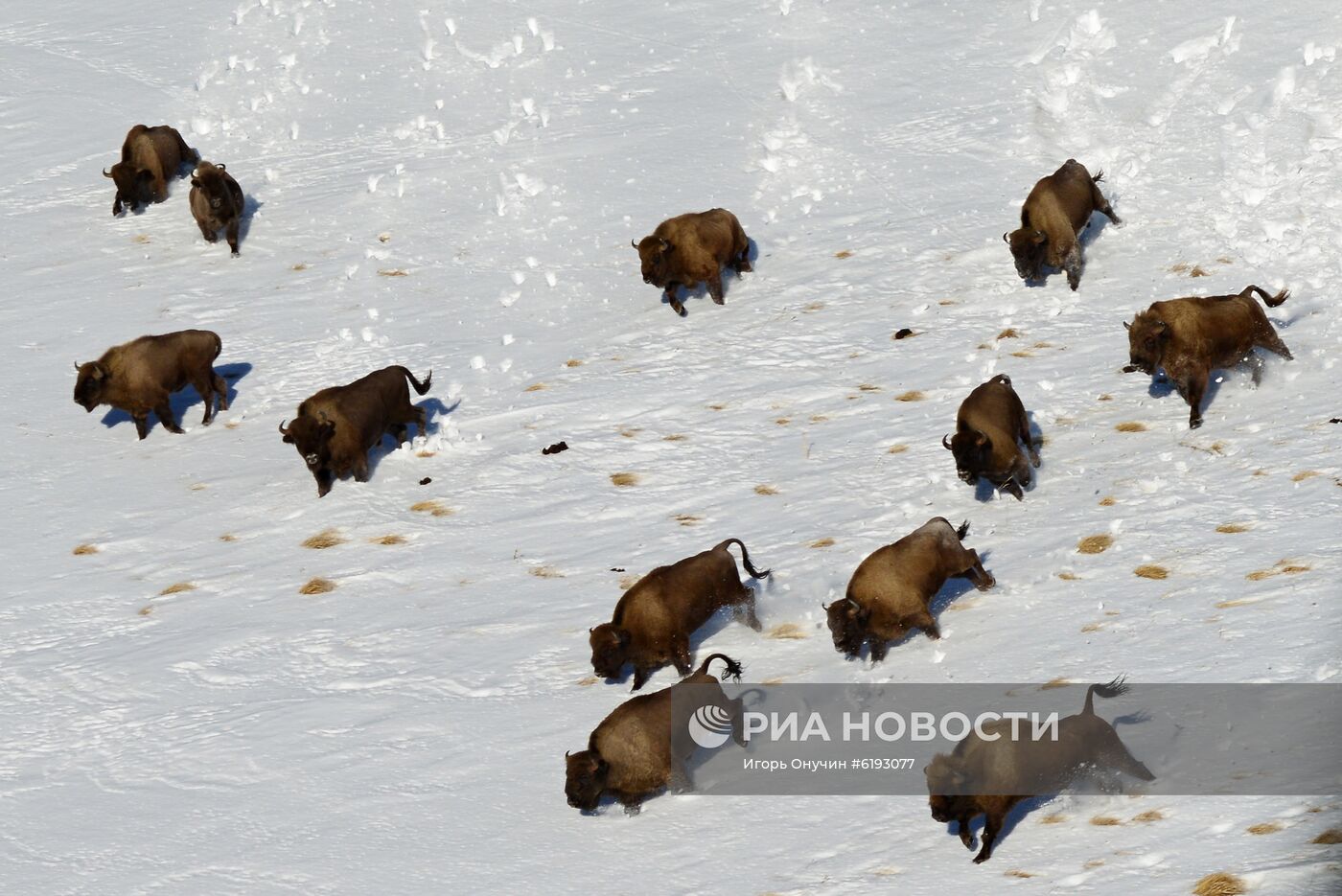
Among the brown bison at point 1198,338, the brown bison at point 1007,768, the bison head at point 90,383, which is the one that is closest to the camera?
the brown bison at point 1007,768

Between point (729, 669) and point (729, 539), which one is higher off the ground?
point (729, 539)

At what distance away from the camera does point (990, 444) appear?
15.2 meters

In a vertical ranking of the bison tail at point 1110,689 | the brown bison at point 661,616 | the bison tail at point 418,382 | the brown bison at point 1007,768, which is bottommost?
the brown bison at point 1007,768

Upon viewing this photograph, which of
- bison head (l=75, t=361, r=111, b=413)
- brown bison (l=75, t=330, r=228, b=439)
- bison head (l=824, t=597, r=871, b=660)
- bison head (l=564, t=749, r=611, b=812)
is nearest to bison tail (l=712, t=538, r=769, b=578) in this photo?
bison head (l=824, t=597, r=871, b=660)

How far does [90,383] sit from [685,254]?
27.2 ft

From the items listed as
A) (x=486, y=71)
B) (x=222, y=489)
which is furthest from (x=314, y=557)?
(x=486, y=71)

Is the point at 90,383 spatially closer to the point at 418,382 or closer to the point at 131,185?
the point at 418,382

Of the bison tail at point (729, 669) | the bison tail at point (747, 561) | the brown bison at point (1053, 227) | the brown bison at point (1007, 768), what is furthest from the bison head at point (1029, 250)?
the brown bison at point (1007, 768)

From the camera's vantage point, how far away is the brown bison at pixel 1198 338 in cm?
1669

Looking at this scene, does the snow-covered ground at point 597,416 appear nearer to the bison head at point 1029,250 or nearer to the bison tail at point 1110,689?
the bison tail at point 1110,689

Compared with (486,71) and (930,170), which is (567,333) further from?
(486,71)

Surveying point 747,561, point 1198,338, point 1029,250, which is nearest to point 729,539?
point 747,561

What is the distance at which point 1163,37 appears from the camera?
82.8 ft

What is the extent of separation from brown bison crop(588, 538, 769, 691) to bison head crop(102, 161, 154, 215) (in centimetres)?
1546
